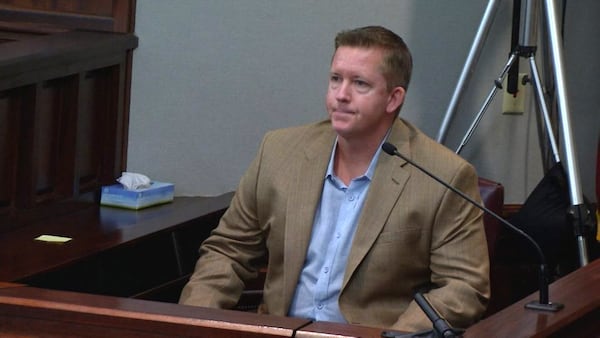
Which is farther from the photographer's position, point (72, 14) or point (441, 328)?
point (72, 14)

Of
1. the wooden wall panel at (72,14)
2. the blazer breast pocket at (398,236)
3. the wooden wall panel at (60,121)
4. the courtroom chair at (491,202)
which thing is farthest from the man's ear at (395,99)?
the wooden wall panel at (72,14)

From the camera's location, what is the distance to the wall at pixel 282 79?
3779 mm

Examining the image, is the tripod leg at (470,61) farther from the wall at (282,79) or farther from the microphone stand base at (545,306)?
the microphone stand base at (545,306)

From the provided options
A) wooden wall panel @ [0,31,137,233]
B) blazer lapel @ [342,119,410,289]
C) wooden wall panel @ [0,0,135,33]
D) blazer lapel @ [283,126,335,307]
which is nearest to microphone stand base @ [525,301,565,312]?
blazer lapel @ [342,119,410,289]

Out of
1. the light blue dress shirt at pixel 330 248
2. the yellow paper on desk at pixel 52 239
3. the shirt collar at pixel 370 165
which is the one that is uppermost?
the shirt collar at pixel 370 165

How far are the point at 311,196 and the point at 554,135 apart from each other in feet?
3.68

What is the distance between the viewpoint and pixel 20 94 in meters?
3.24

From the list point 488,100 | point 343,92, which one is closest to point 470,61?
point 488,100

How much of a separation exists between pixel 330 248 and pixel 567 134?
1.00 metres

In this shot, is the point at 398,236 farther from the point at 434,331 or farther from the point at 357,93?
the point at 434,331

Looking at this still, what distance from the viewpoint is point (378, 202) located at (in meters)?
2.59

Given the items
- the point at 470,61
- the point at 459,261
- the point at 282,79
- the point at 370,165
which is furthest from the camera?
the point at 282,79

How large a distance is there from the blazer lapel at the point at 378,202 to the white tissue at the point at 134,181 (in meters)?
1.16

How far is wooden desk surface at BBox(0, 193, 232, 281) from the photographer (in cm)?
279
